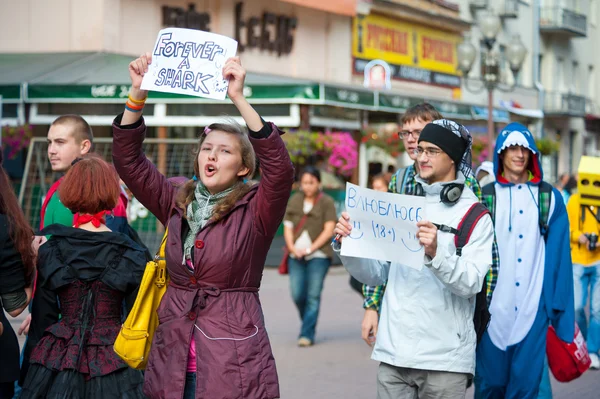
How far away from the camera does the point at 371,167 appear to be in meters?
28.2

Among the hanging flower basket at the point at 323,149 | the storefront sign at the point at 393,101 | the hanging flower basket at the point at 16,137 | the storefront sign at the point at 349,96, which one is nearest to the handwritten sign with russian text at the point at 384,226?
the hanging flower basket at the point at 323,149

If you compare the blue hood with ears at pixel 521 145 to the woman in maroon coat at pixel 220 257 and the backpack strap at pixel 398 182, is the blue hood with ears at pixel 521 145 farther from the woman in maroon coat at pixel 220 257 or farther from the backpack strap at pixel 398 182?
the woman in maroon coat at pixel 220 257

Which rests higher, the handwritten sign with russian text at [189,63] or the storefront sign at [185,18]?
the storefront sign at [185,18]

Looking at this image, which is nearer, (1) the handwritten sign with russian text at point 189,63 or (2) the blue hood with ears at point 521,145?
(1) the handwritten sign with russian text at point 189,63

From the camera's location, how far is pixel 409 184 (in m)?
5.70

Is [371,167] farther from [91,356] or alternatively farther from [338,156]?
[91,356]

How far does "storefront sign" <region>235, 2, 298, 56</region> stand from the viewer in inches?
992

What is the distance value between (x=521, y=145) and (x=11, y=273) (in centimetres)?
306

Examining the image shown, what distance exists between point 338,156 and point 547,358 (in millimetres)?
13675

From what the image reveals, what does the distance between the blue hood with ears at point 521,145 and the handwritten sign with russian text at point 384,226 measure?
78.0 inches

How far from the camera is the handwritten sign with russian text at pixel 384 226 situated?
441cm

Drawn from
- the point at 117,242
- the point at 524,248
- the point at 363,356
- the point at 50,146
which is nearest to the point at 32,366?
the point at 117,242

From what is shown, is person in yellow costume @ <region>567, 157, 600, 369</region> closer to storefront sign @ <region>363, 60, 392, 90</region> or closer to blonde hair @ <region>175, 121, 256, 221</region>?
blonde hair @ <region>175, 121, 256, 221</region>

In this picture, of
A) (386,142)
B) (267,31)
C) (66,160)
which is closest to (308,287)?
(66,160)
